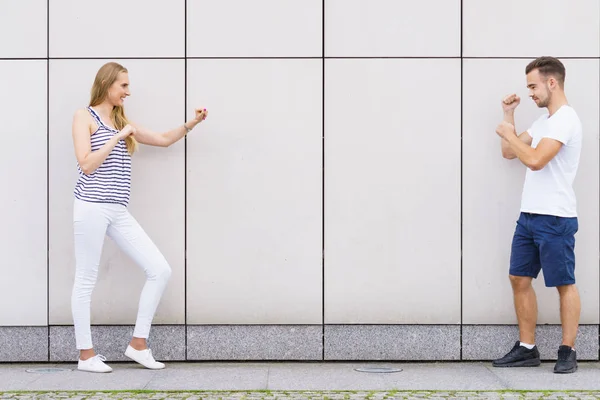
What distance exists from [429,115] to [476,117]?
0.38 meters

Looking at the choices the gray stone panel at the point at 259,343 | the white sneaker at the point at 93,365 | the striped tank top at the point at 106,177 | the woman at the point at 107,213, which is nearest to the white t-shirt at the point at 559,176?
the gray stone panel at the point at 259,343

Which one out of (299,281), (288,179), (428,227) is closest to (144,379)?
(299,281)

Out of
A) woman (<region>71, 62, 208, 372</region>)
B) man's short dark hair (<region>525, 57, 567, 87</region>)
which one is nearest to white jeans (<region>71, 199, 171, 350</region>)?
woman (<region>71, 62, 208, 372</region>)

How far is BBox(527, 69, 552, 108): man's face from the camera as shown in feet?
21.2

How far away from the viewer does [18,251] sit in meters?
6.98

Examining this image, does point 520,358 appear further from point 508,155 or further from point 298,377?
point 298,377

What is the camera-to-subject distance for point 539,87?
6.48 meters

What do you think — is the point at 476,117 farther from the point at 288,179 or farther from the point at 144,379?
the point at 144,379

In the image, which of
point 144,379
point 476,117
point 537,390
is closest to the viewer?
point 537,390

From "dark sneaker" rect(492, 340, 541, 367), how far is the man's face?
6.17 feet

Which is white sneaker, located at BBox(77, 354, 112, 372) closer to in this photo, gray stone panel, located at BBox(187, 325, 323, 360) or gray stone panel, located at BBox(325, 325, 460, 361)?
gray stone panel, located at BBox(187, 325, 323, 360)

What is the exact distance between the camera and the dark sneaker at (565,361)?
644 centimetres

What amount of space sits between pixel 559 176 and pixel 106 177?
11.0ft

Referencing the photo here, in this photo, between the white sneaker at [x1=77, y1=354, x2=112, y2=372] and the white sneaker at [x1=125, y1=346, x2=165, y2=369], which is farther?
the white sneaker at [x1=125, y1=346, x2=165, y2=369]
